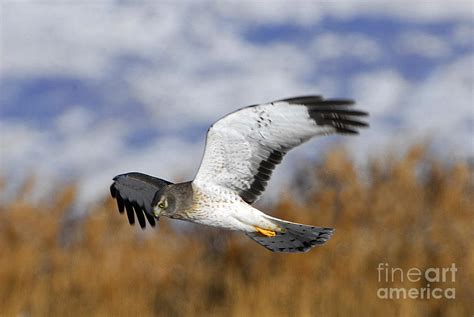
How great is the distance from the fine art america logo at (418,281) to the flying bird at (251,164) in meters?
3.62

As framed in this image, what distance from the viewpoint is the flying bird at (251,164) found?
5445 millimetres

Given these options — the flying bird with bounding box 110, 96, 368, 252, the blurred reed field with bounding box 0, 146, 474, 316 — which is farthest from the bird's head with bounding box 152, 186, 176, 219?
the blurred reed field with bounding box 0, 146, 474, 316

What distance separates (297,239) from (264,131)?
79cm

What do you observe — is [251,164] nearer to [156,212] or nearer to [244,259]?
[156,212]

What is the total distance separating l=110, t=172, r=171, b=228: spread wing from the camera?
6328 millimetres

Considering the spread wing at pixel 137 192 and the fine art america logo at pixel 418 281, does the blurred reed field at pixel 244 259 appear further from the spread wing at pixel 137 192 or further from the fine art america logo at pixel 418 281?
the spread wing at pixel 137 192

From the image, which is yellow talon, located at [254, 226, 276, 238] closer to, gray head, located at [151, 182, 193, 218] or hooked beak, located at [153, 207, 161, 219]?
gray head, located at [151, 182, 193, 218]

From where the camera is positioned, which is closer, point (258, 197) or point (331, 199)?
point (258, 197)

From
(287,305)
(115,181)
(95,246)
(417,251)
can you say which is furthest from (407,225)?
(115,181)

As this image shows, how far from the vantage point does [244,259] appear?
9.80m

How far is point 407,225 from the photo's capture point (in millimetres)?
10297

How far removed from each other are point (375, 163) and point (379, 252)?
1.41 m

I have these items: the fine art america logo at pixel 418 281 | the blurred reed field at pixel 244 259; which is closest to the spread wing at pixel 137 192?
the blurred reed field at pixel 244 259

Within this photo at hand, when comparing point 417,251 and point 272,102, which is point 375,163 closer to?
point 417,251
